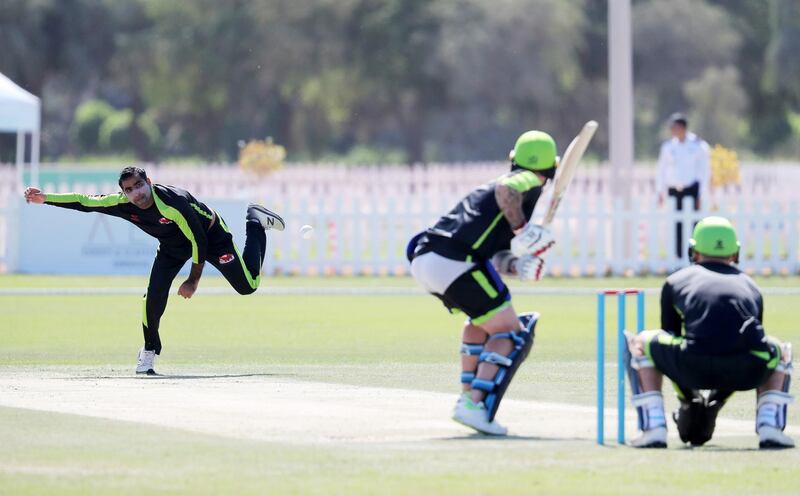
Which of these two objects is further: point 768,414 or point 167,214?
point 167,214

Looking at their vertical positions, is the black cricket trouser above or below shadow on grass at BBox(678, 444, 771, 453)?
above

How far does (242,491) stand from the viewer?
764cm

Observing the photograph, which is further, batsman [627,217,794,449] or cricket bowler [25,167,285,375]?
cricket bowler [25,167,285,375]

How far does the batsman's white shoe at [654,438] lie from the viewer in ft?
29.6

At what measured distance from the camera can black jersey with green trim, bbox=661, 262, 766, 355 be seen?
29.6ft

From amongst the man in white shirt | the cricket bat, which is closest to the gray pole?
the man in white shirt

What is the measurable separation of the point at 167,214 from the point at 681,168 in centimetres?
1393

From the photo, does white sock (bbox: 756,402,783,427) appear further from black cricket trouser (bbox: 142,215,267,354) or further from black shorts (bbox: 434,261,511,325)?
black cricket trouser (bbox: 142,215,267,354)

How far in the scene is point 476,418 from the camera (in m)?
9.48

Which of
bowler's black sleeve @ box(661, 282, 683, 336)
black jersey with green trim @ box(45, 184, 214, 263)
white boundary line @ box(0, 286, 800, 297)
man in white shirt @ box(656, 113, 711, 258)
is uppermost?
man in white shirt @ box(656, 113, 711, 258)

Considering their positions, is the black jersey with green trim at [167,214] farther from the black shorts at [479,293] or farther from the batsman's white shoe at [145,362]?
the black shorts at [479,293]

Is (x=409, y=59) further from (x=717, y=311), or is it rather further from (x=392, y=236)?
(x=717, y=311)

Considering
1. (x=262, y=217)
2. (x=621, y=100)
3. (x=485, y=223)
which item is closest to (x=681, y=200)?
(x=621, y=100)

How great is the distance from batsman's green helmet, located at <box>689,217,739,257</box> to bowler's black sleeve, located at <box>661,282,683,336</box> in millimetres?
287
